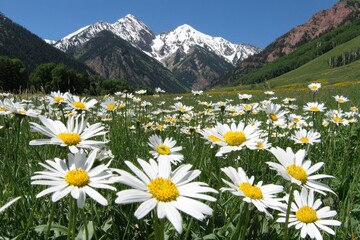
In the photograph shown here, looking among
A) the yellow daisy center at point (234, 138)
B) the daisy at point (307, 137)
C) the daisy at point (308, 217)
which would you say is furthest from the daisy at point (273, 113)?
the daisy at point (308, 217)

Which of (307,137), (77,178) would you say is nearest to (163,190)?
(77,178)

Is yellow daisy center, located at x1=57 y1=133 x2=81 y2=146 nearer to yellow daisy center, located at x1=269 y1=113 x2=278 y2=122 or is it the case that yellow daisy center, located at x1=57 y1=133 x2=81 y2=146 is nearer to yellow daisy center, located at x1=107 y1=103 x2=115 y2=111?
yellow daisy center, located at x1=269 y1=113 x2=278 y2=122

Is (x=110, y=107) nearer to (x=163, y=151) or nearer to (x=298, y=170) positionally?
(x=163, y=151)

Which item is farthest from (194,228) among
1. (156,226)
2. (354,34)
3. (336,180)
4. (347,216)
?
(354,34)

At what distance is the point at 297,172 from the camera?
167 centimetres

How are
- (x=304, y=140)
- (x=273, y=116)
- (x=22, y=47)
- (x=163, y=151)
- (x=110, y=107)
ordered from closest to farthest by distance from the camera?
(x=163, y=151) < (x=273, y=116) < (x=304, y=140) < (x=110, y=107) < (x=22, y=47)

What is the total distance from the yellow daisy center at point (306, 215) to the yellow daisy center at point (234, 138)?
48 centimetres

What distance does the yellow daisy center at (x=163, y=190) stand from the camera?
120 centimetres

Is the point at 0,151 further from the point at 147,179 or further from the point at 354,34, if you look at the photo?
the point at 354,34

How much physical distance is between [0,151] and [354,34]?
194 metres

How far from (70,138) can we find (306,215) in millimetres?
1245

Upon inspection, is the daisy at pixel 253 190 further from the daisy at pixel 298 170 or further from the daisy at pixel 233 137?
the daisy at pixel 233 137

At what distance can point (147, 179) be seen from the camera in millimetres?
1303

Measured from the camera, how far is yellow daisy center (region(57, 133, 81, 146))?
1655 millimetres
